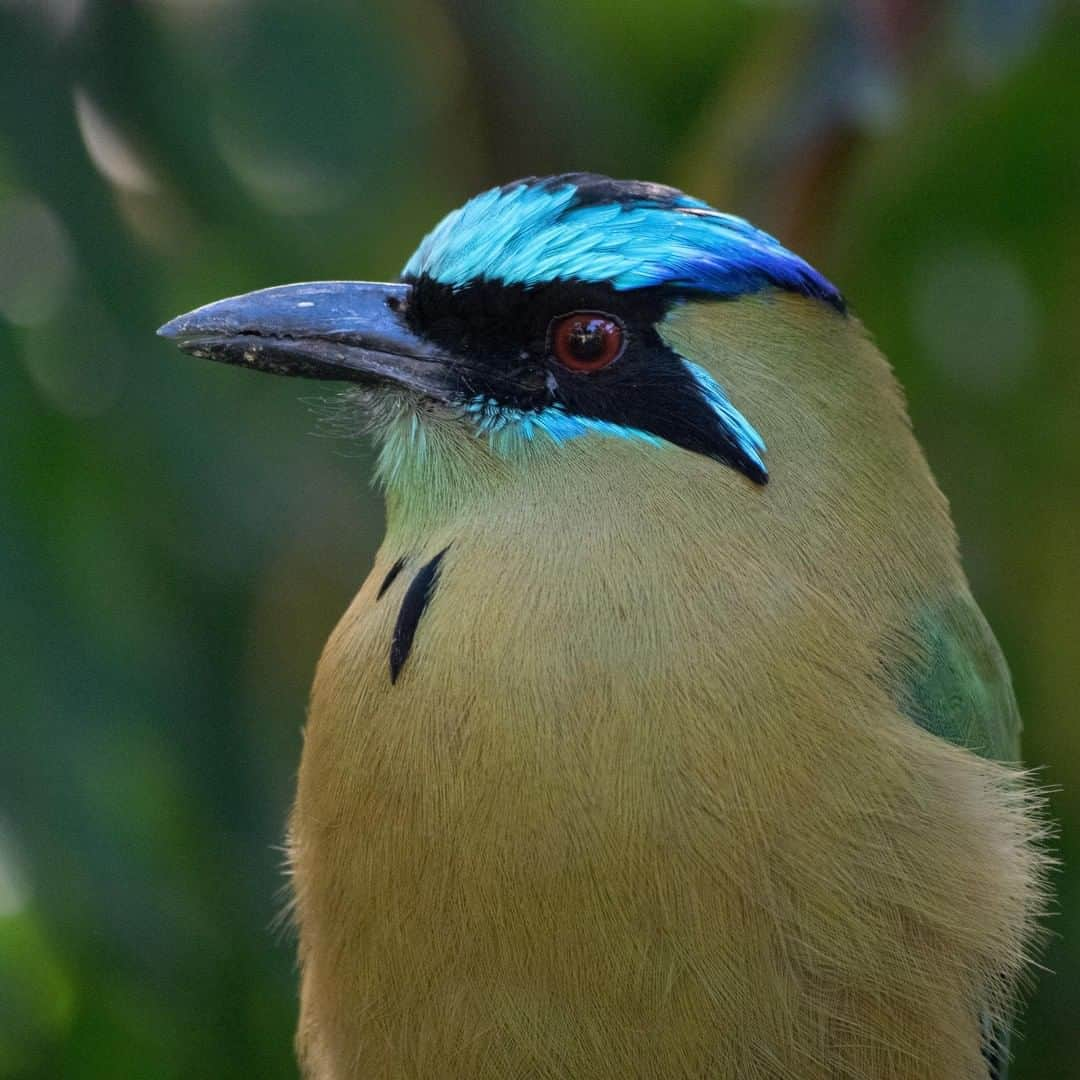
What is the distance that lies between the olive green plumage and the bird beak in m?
0.11

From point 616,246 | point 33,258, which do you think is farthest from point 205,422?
point 616,246

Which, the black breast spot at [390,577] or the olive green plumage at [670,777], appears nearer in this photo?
the olive green plumage at [670,777]

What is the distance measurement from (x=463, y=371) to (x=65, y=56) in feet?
5.77

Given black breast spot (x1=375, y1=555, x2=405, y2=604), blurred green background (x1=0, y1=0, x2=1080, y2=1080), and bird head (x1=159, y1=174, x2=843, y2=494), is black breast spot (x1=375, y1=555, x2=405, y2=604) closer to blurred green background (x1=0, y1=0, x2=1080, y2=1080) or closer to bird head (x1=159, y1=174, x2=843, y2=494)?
bird head (x1=159, y1=174, x2=843, y2=494)

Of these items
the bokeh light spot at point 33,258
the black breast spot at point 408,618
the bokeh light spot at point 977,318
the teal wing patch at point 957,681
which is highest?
the bokeh light spot at point 33,258

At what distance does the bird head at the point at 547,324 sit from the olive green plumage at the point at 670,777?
0.12 feet

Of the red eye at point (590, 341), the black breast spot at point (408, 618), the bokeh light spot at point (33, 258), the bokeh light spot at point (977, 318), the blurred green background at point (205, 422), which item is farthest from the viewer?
the bokeh light spot at point (977, 318)

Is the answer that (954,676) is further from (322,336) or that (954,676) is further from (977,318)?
(977,318)

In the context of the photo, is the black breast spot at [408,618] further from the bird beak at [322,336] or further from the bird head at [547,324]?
the bird beak at [322,336]

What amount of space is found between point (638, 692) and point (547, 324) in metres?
0.83

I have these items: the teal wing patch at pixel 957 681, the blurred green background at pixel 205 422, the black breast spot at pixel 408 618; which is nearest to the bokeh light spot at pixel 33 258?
the blurred green background at pixel 205 422

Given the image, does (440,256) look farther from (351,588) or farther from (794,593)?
(351,588)

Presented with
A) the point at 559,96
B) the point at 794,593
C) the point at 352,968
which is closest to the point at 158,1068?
the point at 352,968

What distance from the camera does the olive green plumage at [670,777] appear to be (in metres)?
3.50
